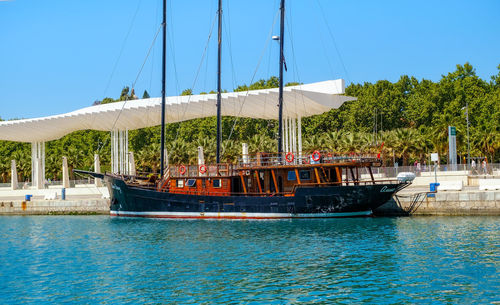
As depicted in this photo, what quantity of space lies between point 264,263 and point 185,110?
27846mm

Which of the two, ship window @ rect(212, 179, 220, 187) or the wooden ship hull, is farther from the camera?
ship window @ rect(212, 179, 220, 187)

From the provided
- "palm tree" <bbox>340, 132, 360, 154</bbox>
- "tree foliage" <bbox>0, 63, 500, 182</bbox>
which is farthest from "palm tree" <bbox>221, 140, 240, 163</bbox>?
"palm tree" <bbox>340, 132, 360, 154</bbox>

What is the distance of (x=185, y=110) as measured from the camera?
1708 inches

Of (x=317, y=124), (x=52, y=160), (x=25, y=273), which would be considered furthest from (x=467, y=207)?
(x=52, y=160)

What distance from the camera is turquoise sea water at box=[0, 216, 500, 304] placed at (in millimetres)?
13539

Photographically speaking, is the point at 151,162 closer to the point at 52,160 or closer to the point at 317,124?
the point at 52,160

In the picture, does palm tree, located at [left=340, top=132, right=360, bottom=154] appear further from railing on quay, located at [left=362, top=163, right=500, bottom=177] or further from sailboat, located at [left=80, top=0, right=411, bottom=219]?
sailboat, located at [left=80, top=0, right=411, bottom=219]

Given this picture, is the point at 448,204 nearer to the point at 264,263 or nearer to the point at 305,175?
the point at 305,175

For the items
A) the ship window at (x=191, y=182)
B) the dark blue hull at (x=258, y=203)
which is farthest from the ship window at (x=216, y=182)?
the ship window at (x=191, y=182)

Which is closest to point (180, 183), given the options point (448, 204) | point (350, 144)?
point (448, 204)

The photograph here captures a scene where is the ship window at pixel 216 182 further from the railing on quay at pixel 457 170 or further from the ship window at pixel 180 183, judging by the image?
the railing on quay at pixel 457 170

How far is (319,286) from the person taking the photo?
1411cm

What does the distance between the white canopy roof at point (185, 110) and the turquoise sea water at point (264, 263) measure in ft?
46.6

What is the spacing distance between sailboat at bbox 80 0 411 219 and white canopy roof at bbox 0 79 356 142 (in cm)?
563
